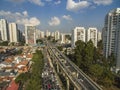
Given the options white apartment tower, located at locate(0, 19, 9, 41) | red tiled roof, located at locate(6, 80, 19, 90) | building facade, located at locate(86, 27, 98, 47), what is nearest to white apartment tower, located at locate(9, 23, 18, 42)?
white apartment tower, located at locate(0, 19, 9, 41)

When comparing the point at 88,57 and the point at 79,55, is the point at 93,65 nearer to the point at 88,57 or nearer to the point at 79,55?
the point at 88,57

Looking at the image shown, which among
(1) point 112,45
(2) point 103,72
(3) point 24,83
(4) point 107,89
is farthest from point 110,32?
(3) point 24,83

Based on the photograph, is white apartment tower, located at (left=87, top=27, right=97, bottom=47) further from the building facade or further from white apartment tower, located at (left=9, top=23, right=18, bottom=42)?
white apartment tower, located at (left=9, top=23, right=18, bottom=42)

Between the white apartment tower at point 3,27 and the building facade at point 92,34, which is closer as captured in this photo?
the building facade at point 92,34

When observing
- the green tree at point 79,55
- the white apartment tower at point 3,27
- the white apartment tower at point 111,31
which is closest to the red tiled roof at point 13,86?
the green tree at point 79,55

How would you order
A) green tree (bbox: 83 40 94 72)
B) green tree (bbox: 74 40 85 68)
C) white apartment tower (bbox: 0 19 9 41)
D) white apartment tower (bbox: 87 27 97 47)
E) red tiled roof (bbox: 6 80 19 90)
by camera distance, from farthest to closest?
white apartment tower (bbox: 0 19 9 41) < white apartment tower (bbox: 87 27 97 47) < green tree (bbox: 74 40 85 68) < green tree (bbox: 83 40 94 72) < red tiled roof (bbox: 6 80 19 90)

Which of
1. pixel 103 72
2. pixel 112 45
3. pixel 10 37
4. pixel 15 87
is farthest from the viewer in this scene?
pixel 10 37

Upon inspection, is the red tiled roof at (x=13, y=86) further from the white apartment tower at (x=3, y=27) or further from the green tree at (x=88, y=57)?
the white apartment tower at (x=3, y=27)

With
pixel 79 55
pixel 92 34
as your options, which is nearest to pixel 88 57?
pixel 79 55

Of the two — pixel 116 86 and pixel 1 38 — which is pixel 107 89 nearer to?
pixel 116 86
